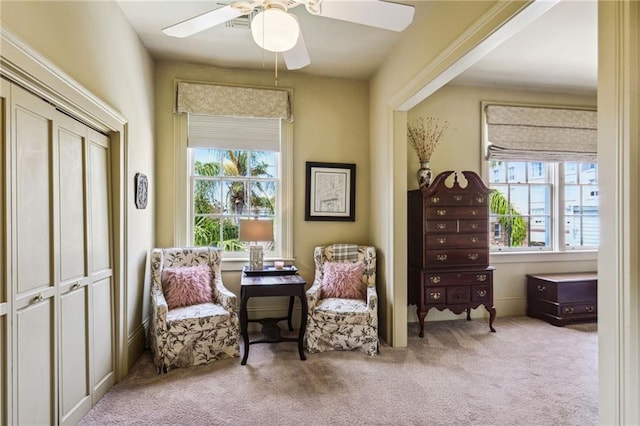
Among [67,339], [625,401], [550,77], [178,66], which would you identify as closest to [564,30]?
[550,77]

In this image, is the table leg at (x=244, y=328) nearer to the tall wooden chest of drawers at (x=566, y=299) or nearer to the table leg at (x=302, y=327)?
the table leg at (x=302, y=327)

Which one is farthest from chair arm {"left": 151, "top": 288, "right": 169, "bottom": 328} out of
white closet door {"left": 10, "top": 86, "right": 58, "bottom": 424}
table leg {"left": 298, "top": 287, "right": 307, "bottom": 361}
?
table leg {"left": 298, "top": 287, "right": 307, "bottom": 361}

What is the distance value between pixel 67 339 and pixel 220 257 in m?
1.57

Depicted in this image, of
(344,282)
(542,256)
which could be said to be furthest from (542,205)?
(344,282)

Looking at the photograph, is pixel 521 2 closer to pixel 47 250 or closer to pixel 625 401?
pixel 625 401

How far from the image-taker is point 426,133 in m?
4.06

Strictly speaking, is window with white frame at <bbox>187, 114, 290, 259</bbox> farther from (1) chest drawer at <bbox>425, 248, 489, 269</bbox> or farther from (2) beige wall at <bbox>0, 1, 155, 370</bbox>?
(1) chest drawer at <bbox>425, 248, 489, 269</bbox>

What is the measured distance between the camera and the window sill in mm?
4309

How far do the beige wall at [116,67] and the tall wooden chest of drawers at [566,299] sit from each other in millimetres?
4403

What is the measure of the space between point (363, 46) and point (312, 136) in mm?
1096

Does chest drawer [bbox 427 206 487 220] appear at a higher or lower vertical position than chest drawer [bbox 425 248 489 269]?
higher

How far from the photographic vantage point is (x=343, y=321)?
10.2ft

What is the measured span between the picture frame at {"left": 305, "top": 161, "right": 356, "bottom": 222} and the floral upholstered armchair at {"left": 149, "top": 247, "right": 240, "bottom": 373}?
1.18m

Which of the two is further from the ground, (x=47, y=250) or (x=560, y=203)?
(x=560, y=203)
